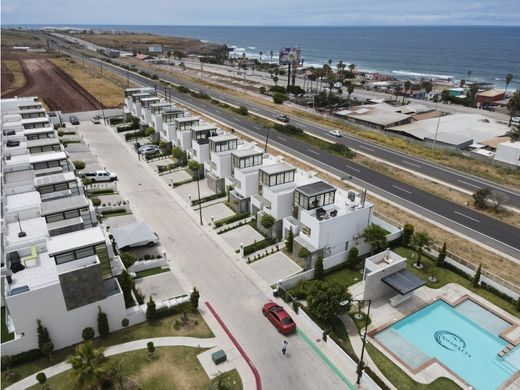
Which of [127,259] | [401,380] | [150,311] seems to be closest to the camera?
[401,380]

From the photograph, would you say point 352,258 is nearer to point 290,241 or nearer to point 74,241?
point 290,241

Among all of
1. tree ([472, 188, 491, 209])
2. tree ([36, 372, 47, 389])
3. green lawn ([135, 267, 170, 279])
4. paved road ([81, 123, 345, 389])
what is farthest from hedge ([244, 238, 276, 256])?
tree ([472, 188, 491, 209])

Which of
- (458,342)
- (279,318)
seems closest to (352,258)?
(458,342)

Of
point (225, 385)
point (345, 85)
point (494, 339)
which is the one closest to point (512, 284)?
point (494, 339)

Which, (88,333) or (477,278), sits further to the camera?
(477,278)

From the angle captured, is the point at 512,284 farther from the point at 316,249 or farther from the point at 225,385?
the point at 225,385

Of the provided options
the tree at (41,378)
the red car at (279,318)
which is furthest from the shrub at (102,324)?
the red car at (279,318)
